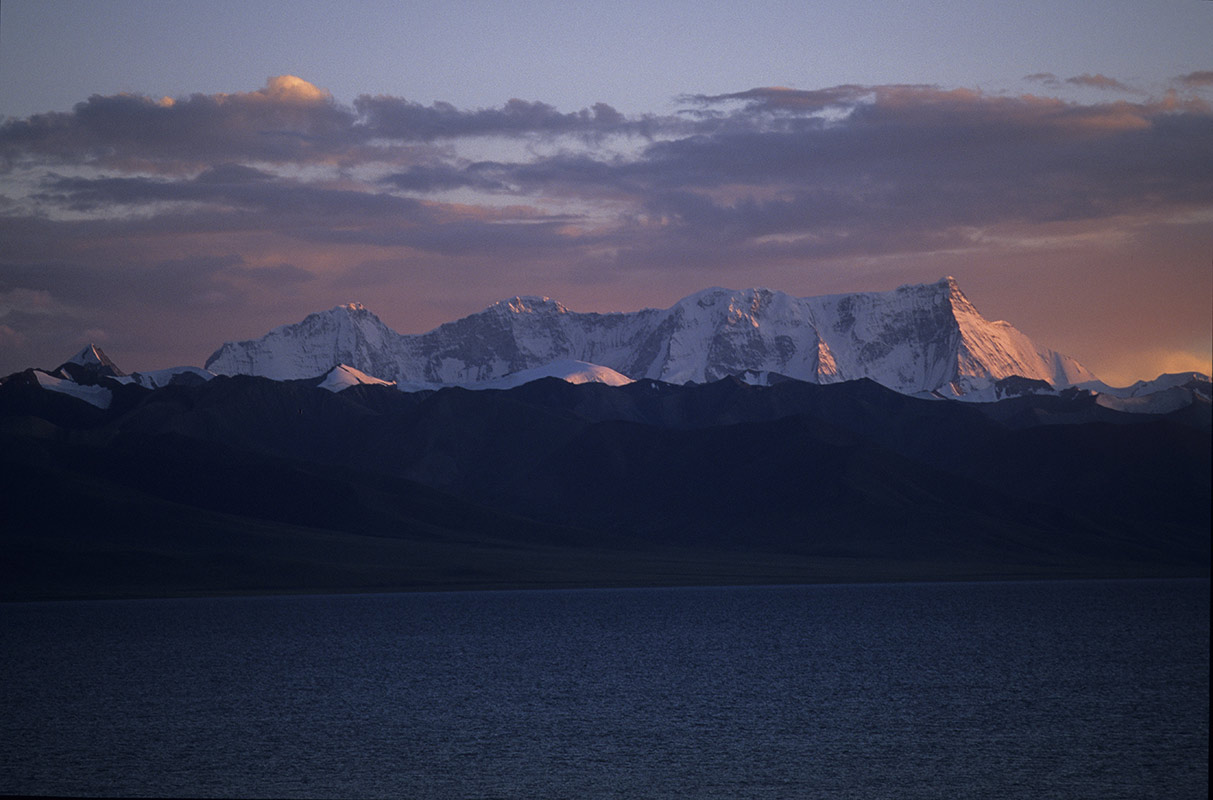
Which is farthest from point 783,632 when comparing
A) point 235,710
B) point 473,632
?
point 235,710

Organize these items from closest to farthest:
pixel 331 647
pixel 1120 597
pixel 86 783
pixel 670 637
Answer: pixel 86 783 → pixel 331 647 → pixel 670 637 → pixel 1120 597

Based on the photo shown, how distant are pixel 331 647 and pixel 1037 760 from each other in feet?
264

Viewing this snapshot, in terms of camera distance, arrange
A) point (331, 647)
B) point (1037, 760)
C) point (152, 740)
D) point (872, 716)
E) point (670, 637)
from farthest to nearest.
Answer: point (670, 637), point (331, 647), point (872, 716), point (152, 740), point (1037, 760)

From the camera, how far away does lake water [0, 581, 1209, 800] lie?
177 feet

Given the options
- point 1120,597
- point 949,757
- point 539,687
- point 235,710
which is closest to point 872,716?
point 949,757

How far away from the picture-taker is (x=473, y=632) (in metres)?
145

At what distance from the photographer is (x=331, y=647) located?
125m

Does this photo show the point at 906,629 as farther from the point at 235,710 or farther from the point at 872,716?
the point at 235,710

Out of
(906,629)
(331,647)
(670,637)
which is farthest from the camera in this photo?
(906,629)

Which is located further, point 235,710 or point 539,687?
point 539,687

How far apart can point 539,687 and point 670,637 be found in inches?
1813

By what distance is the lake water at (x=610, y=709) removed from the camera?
54.0m

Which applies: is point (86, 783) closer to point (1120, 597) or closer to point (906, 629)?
point (906, 629)

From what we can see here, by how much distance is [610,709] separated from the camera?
79438 millimetres
